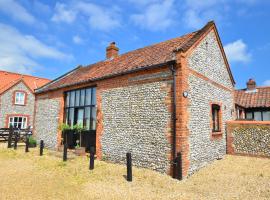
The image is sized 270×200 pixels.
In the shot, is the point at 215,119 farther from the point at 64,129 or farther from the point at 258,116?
the point at 258,116

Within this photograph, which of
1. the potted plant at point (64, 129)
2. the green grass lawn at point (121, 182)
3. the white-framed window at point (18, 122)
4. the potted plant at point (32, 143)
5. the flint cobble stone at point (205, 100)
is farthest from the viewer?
the white-framed window at point (18, 122)

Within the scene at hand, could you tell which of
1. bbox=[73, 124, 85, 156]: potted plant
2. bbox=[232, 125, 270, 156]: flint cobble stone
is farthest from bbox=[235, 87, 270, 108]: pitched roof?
bbox=[73, 124, 85, 156]: potted plant

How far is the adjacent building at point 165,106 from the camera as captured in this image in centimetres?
884

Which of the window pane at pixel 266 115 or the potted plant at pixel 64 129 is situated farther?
the window pane at pixel 266 115

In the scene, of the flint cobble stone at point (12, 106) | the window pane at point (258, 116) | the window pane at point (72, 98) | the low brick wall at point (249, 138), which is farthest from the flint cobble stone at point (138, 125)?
the flint cobble stone at point (12, 106)

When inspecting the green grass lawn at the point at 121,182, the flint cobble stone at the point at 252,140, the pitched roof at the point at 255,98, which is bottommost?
the green grass lawn at the point at 121,182

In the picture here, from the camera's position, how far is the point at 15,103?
88.0ft

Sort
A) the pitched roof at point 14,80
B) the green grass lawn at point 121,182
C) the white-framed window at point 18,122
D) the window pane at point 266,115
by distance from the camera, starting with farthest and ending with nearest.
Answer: the pitched roof at point 14,80 → the white-framed window at point 18,122 → the window pane at point 266,115 → the green grass lawn at point 121,182

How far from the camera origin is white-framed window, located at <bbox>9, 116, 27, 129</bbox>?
85.7 ft

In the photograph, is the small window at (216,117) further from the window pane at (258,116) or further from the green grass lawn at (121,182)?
the window pane at (258,116)

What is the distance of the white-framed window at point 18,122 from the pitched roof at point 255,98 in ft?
83.7

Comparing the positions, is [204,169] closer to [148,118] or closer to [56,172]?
[148,118]

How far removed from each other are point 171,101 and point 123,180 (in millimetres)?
3702

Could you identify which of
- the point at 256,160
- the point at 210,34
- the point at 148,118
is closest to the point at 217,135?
the point at 256,160
